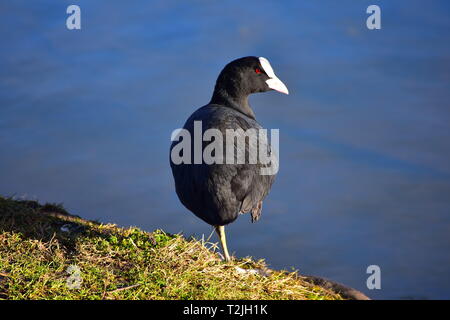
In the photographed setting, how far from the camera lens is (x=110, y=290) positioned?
465cm

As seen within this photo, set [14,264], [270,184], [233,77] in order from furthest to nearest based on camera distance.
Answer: [233,77]
[270,184]
[14,264]

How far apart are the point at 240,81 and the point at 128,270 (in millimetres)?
2937

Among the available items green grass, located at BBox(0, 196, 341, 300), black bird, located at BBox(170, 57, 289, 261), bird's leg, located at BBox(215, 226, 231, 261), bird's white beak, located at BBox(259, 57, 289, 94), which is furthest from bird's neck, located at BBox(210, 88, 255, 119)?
green grass, located at BBox(0, 196, 341, 300)

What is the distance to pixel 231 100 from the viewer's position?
6.70m

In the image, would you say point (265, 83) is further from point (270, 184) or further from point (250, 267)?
point (250, 267)

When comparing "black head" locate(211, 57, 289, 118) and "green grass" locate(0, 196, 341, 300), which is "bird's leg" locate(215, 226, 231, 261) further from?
"black head" locate(211, 57, 289, 118)

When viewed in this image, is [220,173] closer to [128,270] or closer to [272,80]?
[128,270]

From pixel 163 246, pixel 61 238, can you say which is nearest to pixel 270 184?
pixel 163 246

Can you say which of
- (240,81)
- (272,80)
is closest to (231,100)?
(240,81)

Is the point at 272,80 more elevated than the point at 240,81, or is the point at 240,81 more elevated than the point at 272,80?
the point at 272,80

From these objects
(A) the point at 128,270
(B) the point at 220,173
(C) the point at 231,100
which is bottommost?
(A) the point at 128,270

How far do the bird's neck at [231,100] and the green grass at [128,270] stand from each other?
71.6 inches

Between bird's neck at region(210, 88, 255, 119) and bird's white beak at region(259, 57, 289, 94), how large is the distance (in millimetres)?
555
